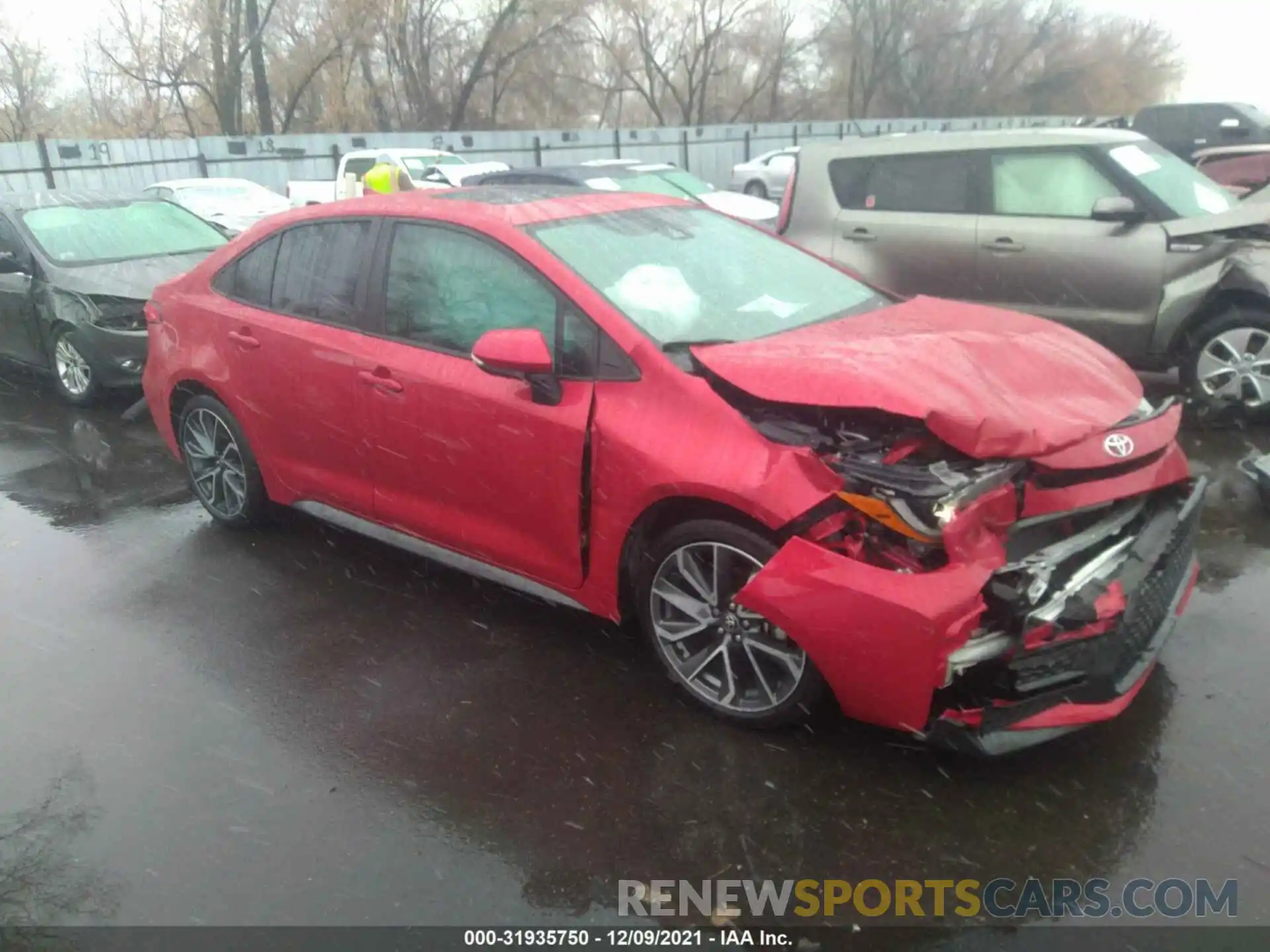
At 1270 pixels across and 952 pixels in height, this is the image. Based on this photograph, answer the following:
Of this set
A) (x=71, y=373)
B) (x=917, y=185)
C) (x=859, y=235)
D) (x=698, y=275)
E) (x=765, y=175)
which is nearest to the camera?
(x=698, y=275)

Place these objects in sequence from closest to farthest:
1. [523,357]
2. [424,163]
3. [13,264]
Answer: [523,357], [13,264], [424,163]

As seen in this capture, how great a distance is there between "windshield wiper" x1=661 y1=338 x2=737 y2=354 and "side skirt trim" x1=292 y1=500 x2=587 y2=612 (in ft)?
3.21

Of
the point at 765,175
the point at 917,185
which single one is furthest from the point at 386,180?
the point at 765,175

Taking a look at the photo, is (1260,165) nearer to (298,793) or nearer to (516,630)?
(516,630)

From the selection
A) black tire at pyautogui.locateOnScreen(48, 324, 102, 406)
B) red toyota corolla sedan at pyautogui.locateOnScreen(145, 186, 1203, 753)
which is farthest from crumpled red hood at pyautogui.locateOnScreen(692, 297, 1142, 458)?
black tire at pyautogui.locateOnScreen(48, 324, 102, 406)

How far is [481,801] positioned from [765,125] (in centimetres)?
3428

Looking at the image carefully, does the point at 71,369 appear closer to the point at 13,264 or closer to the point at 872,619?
the point at 13,264

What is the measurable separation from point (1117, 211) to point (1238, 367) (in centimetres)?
118

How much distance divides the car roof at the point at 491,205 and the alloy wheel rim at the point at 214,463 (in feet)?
3.53

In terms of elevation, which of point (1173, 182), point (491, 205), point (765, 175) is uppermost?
point (491, 205)

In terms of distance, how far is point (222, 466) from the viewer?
522cm

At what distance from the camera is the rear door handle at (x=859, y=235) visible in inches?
295

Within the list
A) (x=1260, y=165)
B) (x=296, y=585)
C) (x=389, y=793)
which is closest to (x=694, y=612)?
(x=389, y=793)

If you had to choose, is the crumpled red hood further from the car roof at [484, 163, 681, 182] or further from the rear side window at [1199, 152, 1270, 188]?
the rear side window at [1199, 152, 1270, 188]
